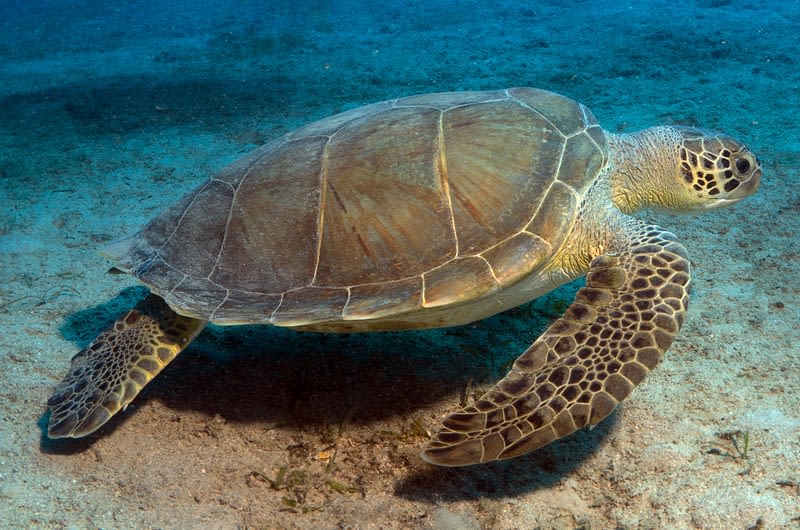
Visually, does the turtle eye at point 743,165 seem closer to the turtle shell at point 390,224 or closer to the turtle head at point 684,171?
the turtle head at point 684,171

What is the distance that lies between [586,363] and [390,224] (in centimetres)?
120

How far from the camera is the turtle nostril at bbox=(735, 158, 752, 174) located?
3.41m

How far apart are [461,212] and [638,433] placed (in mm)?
1499

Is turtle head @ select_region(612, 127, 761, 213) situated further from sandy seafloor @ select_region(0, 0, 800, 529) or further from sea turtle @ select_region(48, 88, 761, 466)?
sandy seafloor @ select_region(0, 0, 800, 529)

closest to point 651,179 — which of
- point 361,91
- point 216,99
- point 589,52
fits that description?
Answer: point 361,91

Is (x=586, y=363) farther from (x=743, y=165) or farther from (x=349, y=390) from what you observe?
(x=743, y=165)

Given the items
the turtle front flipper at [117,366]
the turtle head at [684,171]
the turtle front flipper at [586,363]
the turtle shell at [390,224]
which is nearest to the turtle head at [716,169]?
the turtle head at [684,171]

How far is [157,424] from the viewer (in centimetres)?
311

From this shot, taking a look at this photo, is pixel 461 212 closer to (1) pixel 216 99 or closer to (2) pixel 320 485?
(2) pixel 320 485

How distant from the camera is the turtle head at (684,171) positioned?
3.43 m

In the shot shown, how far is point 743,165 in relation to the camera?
3408mm

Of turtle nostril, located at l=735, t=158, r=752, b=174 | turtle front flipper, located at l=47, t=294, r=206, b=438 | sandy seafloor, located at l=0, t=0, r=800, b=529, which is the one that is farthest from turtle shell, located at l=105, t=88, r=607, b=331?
turtle nostril, located at l=735, t=158, r=752, b=174

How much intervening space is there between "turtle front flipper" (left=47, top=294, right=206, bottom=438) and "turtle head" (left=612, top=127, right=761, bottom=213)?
2909 mm

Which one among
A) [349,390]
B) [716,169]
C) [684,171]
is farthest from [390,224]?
[716,169]
